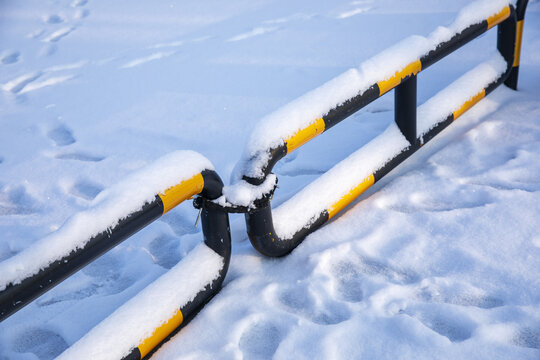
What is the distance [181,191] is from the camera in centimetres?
129

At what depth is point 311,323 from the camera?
4.49 ft

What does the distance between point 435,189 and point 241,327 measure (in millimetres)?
905

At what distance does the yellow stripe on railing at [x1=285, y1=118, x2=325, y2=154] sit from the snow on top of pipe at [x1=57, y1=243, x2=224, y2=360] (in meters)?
0.39

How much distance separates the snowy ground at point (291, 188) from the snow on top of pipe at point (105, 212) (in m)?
0.42

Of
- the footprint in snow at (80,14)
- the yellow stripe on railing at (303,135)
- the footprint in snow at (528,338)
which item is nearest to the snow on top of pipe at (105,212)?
the yellow stripe on railing at (303,135)

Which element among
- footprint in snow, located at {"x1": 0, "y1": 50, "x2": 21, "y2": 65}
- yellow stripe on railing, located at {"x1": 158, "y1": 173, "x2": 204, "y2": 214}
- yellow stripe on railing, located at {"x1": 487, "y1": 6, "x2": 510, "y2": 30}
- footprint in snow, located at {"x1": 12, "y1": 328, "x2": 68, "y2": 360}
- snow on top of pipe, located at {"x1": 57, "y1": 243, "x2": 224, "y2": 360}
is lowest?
footprint in snow, located at {"x1": 12, "y1": 328, "x2": 68, "y2": 360}

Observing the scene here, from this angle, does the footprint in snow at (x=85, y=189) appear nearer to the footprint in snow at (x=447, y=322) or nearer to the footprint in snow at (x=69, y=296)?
the footprint in snow at (x=69, y=296)

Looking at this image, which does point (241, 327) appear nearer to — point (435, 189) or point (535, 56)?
point (435, 189)

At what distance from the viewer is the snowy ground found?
136 cm

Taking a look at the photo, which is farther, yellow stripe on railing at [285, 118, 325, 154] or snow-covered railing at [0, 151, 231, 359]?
yellow stripe on railing at [285, 118, 325, 154]

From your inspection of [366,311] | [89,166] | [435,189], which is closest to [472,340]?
[366,311]

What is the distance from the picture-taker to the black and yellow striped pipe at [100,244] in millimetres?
1025

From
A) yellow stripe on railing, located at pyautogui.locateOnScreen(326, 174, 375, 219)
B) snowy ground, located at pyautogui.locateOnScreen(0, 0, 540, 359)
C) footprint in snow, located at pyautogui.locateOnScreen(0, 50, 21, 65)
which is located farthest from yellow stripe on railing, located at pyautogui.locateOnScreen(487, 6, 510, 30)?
footprint in snow, located at pyautogui.locateOnScreen(0, 50, 21, 65)

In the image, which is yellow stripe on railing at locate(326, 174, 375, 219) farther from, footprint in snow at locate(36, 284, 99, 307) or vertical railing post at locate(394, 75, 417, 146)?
footprint in snow at locate(36, 284, 99, 307)
